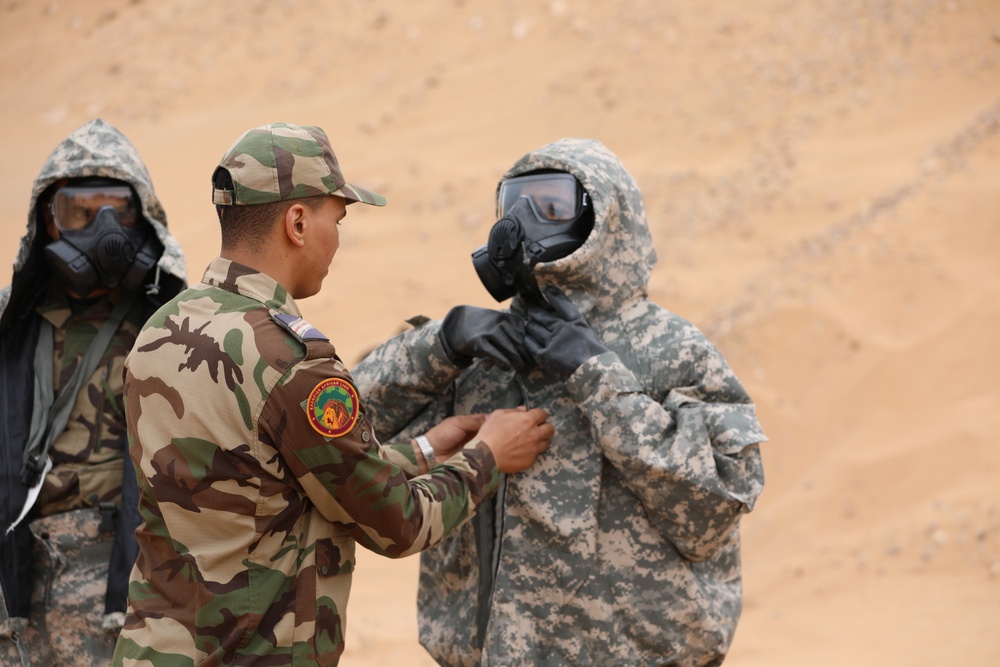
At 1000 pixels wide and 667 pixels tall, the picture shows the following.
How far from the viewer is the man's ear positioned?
2.85m

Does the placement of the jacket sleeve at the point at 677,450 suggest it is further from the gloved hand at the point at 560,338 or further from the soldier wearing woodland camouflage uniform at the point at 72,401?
the soldier wearing woodland camouflage uniform at the point at 72,401

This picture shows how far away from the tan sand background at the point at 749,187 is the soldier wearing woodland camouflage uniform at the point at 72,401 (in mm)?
3357

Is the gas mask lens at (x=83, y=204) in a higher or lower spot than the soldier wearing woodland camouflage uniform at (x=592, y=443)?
higher

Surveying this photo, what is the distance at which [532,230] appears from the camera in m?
3.47

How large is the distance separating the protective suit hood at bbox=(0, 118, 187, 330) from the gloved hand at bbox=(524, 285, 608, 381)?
1.30 meters

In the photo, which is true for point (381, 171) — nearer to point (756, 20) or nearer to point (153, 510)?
point (756, 20)

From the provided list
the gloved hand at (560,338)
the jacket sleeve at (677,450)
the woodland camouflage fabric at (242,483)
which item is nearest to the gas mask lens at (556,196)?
the gloved hand at (560,338)

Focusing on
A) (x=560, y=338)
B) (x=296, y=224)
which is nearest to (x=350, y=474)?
(x=296, y=224)

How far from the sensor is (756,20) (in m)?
13.8

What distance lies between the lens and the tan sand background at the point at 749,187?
24.4 feet

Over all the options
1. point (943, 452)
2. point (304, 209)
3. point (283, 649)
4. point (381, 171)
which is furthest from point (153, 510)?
point (381, 171)

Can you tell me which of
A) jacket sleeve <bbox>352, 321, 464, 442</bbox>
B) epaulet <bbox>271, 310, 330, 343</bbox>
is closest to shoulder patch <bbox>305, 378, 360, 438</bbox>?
epaulet <bbox>271, 310, 330, 343</bbox>

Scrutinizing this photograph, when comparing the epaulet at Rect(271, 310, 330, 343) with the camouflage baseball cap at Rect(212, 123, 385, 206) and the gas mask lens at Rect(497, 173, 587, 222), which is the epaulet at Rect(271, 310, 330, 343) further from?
the gas mask lens at Rect(497, 173, 587, 222)

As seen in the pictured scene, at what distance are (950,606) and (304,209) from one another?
5.15m
